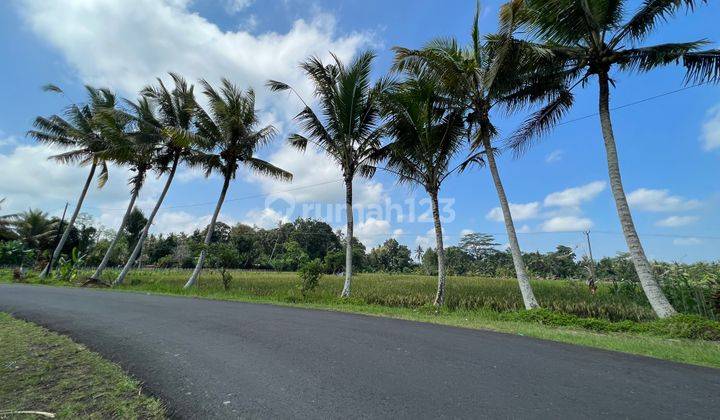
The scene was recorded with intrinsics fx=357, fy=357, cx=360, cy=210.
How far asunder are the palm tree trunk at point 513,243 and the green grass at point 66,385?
9724 millimetres

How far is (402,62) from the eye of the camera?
11914 mm

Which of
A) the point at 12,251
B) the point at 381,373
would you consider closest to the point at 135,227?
the point at 12,251

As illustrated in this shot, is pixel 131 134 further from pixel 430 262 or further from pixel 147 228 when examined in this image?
pixel 430 262

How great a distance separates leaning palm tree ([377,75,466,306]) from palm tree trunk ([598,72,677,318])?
4.33 metres

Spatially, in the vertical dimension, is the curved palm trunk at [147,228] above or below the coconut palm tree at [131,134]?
below

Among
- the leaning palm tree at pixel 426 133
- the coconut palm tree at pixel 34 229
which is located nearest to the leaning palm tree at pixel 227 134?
the leaning palm tree at pixel 426 133

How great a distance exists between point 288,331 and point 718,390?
5506 millimetres

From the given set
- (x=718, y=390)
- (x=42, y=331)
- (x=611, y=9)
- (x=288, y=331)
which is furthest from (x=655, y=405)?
(x=611, y=9)

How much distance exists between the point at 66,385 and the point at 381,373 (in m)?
3.05

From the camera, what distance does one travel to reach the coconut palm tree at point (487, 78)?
1068cm

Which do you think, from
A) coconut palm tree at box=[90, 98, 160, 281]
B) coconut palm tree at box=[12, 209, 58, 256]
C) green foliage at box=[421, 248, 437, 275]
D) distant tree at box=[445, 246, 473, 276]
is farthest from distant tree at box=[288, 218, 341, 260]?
coconut palm tree at box=[90, 98, 160, 281]

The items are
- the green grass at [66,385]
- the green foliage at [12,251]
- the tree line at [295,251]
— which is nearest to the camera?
the green grass at [66,385]

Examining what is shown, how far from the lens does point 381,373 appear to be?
391cm

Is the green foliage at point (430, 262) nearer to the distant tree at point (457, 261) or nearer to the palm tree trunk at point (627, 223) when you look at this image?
the distant tree at point (457, 261)
